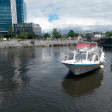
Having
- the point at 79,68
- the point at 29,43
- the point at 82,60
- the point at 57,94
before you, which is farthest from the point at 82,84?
the point at 29,43

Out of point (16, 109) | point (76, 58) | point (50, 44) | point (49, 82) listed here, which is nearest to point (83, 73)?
point (76, 58)

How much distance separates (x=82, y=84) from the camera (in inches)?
982

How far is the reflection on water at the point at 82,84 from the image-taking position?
2208cm

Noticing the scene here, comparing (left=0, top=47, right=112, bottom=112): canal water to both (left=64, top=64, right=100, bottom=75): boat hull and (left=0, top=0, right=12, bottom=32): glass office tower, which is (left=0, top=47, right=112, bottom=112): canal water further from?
(left=0, top=0, right=12, bottom=32): glass office tower

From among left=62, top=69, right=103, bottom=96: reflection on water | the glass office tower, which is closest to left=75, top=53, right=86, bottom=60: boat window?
left=62, top=69, right=103, bottom=96: reflection on water

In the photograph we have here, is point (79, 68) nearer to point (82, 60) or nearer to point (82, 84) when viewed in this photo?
point (82, 60)

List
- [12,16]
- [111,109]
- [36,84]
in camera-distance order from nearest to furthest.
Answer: [111,109], [36,84], [12,16]

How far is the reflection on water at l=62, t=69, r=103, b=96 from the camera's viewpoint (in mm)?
22078

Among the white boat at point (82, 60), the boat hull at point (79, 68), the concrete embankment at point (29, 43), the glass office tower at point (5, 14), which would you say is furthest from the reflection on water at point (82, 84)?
the glass office tower at point (5, 14)

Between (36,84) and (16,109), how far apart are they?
8.57 m

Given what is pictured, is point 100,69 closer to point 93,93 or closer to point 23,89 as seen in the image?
point 93,93

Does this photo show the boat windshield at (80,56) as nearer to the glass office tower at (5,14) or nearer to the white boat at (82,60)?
the white boat at (82,60)

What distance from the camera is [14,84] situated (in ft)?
82.8

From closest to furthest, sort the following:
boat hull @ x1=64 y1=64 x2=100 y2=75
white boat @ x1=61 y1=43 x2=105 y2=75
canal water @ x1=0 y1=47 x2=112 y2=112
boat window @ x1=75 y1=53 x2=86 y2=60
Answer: canal water @ x1=0 y1=47 x2=112 y2=112 → boat hull @ x1=64 y1=64 x2=100 y2=75 → white boat @ x1=61 y1=43 x2=105 y2=75 → boat window @ x1=75 y1=53 x2=86 y2=60
